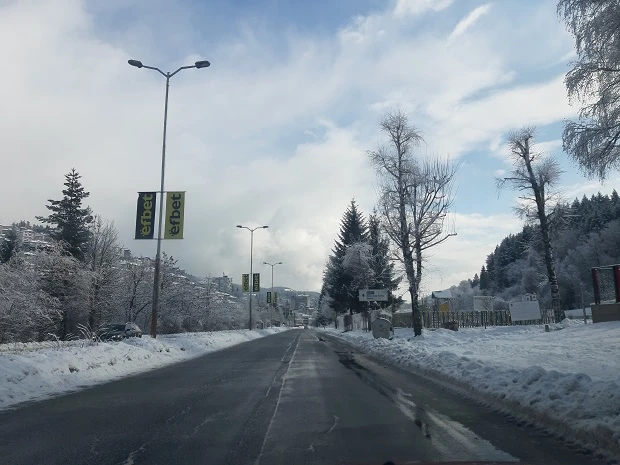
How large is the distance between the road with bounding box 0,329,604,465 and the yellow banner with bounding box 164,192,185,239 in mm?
12043

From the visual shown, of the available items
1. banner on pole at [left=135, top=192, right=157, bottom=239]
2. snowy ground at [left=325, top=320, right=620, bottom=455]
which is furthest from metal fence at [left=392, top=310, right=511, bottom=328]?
banner on pole at [left=135, top=192, right=157, bottom=239]

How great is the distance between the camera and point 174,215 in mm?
24922

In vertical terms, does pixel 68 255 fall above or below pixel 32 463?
above

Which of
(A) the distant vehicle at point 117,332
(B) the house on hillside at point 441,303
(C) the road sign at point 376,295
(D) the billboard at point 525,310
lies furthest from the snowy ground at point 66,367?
(B) the house on hillside at point 441,303

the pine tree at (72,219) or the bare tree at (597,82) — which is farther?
the pine tree at (72,219)

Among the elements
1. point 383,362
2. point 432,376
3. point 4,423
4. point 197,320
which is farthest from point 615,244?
point 4,423

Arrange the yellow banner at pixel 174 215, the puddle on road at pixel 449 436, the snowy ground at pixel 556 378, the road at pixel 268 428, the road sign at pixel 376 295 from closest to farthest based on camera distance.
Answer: the puddle on road at pixel 449 436 → the road at pixel 268 428 → the snowy ground at pixel 556 378 → the yellow banner at pixel 174 215 → the road sign at pixel 376 295

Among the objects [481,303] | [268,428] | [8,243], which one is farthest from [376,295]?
[8,243]

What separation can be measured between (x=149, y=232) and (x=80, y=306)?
23.0 m

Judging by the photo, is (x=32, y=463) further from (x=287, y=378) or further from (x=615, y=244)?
(x=615, y=244)

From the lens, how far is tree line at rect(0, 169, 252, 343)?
34875mm

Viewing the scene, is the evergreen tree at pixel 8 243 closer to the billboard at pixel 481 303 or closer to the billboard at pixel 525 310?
the billboard at pixel 481 303

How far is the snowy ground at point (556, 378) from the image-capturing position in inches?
279

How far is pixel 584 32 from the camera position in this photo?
9.63 meters
